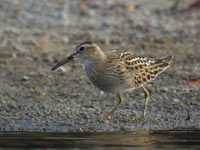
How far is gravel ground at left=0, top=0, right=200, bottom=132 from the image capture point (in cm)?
915

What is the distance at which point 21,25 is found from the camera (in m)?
15.2

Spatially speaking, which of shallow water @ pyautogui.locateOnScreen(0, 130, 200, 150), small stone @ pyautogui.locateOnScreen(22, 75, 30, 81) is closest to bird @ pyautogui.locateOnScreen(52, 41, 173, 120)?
shallow water @ pyautogui.locateOnScreen(0, 130, 200, 150)

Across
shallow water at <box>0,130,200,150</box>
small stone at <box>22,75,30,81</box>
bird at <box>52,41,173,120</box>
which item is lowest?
shallow water at <box>0,130,200,150</box>

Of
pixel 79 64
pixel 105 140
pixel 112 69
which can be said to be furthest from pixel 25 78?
pixel 105 140

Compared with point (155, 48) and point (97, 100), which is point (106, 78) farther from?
point (155, 48)

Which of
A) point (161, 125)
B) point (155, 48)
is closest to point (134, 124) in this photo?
point (161, 125)

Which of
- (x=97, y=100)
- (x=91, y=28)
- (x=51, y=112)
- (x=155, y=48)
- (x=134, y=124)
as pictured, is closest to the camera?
(x=134, y=124)

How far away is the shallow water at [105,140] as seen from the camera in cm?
756

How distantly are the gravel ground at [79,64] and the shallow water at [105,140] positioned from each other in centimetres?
37

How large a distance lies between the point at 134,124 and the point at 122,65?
104 cm

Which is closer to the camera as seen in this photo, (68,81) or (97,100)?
(97,100)

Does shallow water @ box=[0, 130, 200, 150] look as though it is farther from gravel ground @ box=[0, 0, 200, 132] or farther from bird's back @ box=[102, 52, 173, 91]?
A: bird's back @ box=[102, 52, 173, 91]

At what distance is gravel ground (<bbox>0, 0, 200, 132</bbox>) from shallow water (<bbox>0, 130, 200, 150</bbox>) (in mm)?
366

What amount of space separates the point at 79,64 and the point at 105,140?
4.89m
